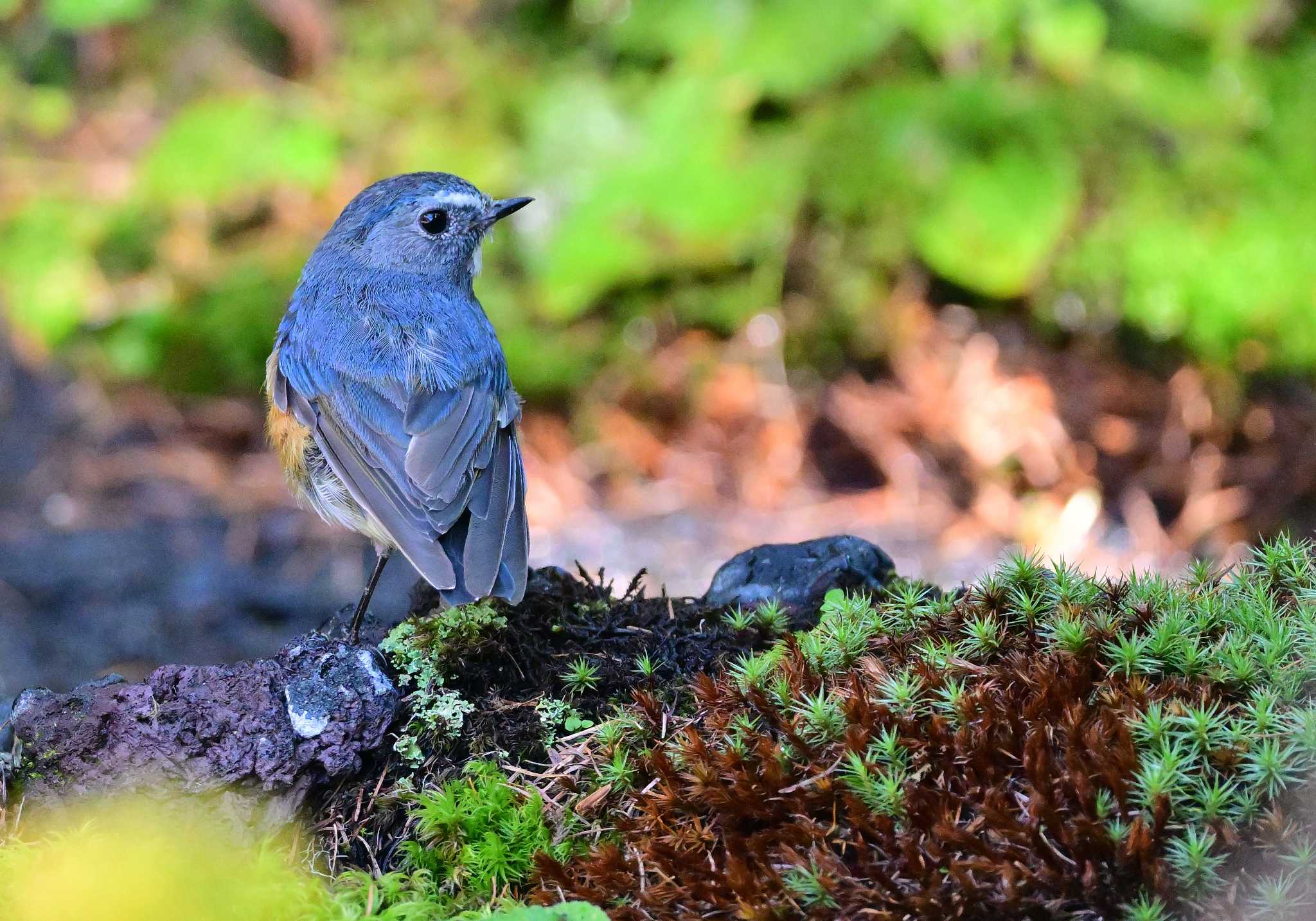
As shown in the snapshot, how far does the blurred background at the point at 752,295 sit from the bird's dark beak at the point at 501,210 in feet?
8.76

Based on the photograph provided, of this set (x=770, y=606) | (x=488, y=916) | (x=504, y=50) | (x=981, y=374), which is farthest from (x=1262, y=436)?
(x=488, y=916)

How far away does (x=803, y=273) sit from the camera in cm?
872

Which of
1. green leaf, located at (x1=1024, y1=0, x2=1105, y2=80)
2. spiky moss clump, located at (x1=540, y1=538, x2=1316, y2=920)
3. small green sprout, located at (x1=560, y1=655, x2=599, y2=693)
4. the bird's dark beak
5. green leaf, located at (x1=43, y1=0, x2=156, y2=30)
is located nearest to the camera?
spiky moss clump, located at (x1=540, y1=538, x2=1316, y2=920)

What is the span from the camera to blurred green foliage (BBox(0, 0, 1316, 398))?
26.9 ft

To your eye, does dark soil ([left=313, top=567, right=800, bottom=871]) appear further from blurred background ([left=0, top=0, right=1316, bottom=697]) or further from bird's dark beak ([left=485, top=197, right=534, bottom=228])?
blurred background ([left=0, top=0, right=1316, bottom=697])

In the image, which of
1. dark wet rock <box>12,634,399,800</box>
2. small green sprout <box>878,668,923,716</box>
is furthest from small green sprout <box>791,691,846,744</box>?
dark wet rock <box>12,634,399,800</box>

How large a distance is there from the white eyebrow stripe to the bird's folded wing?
1026 millimetres

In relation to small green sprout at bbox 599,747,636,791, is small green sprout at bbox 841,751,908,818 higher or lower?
higher

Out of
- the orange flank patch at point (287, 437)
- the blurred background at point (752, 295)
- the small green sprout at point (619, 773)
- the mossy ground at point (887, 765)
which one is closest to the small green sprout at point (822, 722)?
the mossy ground at point (887, 765)

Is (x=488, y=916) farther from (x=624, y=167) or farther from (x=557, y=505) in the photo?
(x=624, y=167)

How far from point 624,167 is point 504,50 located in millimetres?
2048

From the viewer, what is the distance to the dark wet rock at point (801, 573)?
4.31 meters

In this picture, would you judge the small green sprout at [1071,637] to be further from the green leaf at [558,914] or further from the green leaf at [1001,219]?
the green leaf at [1001,219]

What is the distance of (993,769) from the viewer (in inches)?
113
